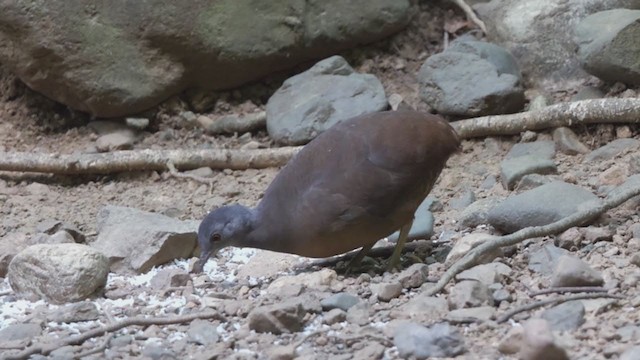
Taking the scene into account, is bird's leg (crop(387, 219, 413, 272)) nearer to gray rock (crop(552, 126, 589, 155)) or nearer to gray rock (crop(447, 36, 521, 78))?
gray rock (crop(552, 126, 589, 155))

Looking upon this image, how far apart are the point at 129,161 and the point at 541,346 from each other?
3687mm

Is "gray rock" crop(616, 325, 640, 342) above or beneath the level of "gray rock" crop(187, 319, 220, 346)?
above

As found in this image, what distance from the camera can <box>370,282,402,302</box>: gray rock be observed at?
329 centimetres

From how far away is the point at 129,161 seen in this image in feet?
18.6

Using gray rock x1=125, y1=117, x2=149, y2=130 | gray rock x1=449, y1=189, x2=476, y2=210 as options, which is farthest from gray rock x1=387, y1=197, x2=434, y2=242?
gray rock x1=125, y1=117, x2=149, y2=130

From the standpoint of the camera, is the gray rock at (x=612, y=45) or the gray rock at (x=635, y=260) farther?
the gray rock at (x=612, y=45)

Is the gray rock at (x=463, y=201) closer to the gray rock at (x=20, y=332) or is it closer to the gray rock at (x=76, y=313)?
the gray rock at (x=76, y=313)

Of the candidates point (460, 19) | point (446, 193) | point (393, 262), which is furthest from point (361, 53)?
point (393, 262)

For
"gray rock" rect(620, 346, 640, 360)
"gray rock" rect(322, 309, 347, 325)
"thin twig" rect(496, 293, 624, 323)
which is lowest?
"gray rock" rect(322, 309, 347, 325)

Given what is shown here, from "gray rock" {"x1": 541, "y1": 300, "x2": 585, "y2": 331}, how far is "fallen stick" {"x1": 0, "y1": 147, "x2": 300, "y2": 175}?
2951 millimetres

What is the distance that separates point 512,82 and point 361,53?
123 centimetres

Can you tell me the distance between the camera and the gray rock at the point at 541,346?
2.37 meters

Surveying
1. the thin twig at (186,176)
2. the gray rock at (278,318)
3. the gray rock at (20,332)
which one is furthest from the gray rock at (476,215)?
the gray rock at (20,332)

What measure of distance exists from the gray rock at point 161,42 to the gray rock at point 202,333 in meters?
3.00
